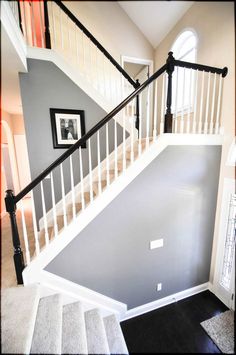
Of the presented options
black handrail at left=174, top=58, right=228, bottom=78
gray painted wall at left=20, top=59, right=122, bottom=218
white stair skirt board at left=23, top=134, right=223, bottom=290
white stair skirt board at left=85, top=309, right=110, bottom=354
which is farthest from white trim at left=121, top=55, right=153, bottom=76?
white stair skirt board at left=85, top=309, right=110, bottom=354

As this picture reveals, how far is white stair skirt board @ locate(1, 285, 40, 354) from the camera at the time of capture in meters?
1.04

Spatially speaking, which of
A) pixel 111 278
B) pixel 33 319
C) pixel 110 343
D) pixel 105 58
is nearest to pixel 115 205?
pixel 111 278

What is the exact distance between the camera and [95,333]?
5.10 ft

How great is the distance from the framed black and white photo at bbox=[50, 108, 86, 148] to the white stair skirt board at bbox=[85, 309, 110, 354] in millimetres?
2242

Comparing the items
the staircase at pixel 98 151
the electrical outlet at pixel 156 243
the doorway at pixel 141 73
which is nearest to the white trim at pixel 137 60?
the doorway at pixel 141 73

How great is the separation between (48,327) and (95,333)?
54cm

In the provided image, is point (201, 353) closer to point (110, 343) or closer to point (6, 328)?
point (110, 343)

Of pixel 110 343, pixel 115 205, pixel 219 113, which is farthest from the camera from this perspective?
pixel 219 113

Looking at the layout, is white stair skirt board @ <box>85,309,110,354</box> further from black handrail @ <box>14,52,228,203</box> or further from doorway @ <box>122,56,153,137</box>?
doorway @ <box>122,56,153,137</box>

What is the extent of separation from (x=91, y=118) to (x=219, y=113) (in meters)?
1.86

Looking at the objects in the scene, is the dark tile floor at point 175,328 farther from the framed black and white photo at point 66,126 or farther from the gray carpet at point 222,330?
the framed black and white photo at point 66,126

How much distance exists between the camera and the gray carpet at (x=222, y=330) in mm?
1656

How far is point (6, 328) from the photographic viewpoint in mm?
1134

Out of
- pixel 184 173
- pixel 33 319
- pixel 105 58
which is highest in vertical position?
pixel 105 58
